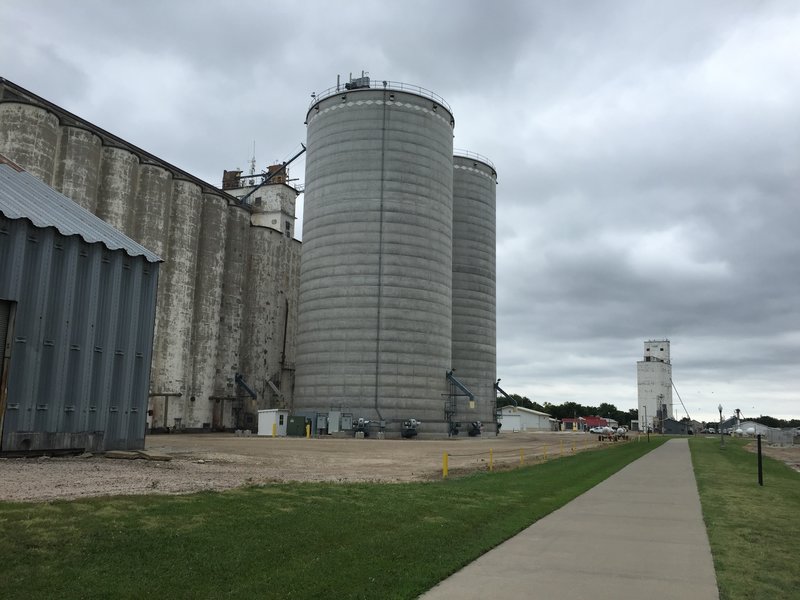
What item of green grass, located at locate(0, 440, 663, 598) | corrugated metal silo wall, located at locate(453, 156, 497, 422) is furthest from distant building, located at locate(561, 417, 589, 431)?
green grass, located at locate(0, 440, 663, 598)

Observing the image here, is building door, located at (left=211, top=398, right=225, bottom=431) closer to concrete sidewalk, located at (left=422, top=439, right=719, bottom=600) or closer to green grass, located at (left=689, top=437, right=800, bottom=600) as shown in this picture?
green grass, located at (left=689, top=437, right=800, bottom=600)

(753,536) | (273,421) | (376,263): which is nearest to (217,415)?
(273,421)

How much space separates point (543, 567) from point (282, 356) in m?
73.8

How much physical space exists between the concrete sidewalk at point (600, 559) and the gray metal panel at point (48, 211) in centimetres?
1954

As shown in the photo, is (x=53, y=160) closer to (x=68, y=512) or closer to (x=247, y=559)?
(x=68, y=512)

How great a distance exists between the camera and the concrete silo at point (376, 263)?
6294 centimetres

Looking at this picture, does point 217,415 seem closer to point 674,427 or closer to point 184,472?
point 184,472

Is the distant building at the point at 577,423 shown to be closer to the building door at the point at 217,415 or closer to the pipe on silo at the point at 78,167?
the building door at the point at 217,415

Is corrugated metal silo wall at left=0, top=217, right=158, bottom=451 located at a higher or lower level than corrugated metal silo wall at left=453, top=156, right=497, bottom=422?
lower

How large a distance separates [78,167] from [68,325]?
36.5 m

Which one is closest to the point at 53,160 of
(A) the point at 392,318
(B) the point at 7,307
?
(A) the point at 392,318

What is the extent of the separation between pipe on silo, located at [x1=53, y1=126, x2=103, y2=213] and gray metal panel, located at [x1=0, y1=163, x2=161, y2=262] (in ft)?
88.8

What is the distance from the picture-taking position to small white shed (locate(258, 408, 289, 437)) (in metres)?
60.3

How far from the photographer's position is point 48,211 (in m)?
24.5
